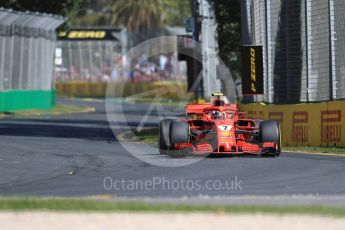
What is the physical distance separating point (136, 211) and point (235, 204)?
4.65 feet

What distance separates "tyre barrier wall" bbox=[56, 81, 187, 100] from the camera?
2617 inches

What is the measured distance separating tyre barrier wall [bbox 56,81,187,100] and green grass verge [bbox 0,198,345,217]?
47.5m

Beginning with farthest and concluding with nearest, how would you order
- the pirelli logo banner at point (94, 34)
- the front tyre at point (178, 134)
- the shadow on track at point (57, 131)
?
the pirelli logo banner at point (94, 34) < the shadow on track at point (57, 131) < the front tyre at point (178, 134)

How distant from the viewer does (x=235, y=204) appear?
12742 mm

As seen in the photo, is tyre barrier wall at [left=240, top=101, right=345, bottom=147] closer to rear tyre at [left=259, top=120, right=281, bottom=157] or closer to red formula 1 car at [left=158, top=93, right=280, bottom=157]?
red formula 1 car at [left=158, top=93, right=280, bottom=157]

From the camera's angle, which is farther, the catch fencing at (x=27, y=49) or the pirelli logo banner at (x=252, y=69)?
the catch fencing at (x=27, y=49)

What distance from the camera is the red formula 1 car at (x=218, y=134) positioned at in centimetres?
1973

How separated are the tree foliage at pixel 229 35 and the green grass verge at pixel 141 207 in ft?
85.2

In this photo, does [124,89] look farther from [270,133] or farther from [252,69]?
[270,133]

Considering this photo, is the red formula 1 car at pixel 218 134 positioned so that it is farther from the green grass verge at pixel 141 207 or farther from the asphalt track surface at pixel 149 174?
the green grass verge at pixel 141 207

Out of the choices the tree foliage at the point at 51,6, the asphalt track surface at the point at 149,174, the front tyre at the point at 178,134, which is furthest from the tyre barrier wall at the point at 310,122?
the tree foliage at the point at 51,6

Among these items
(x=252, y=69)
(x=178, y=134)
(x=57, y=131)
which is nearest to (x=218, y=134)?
(x=178, y=134)

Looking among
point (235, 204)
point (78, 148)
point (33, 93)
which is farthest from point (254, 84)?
point (33, 93)

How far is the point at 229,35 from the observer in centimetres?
4153
